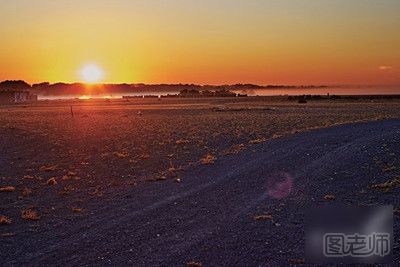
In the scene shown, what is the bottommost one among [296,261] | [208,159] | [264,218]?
[296,261]

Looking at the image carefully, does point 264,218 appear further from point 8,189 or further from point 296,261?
point 8,189

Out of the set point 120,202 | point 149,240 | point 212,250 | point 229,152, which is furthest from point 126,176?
point 212,250

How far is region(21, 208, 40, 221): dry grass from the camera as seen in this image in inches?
528

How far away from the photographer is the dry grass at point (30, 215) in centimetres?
1342

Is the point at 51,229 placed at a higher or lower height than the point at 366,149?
lower

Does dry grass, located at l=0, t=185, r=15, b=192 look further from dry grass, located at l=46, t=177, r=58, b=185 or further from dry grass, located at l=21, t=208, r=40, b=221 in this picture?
dry grass, located at l=21, t=208, r=40, b=221

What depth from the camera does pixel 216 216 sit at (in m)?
12.7

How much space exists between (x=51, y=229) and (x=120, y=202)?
2999 mm

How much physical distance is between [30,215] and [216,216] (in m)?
5.74

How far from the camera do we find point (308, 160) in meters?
19.9

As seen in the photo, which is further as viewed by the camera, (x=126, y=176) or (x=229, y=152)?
(x=229, y=152)

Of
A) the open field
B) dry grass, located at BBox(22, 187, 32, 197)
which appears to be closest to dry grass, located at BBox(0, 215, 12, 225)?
the open field

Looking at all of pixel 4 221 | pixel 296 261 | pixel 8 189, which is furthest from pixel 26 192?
pixel 296 261

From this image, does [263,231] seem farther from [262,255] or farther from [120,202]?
[120,202]
